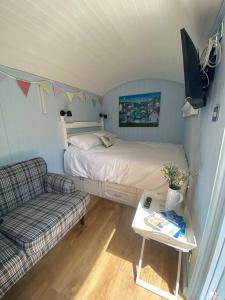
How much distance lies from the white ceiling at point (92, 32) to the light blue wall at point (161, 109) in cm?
70

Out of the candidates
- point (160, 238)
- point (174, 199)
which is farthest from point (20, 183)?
point (174, 199)

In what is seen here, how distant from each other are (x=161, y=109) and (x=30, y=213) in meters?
3.04

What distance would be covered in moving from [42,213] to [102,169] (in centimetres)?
96

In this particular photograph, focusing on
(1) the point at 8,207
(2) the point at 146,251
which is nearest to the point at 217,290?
(2) the point at 146,251

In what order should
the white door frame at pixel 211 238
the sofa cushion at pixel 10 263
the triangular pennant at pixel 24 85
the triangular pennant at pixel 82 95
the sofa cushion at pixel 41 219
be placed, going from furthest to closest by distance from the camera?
the triangular pennant at pixel 82 95 < the triangular pennant at pixel 24 85 < the sofa cushion at pixel 41 219 < the sofa cushion at pixel 10 263 < the white door frame at pixel 211 238

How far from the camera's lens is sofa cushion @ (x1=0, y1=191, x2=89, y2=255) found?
1.05m

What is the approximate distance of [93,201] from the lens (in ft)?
7.26

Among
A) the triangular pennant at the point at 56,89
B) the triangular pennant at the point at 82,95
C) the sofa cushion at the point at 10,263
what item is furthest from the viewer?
the triangular pennant at the point at 82,95

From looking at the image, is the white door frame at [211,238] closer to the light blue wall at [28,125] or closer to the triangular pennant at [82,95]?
the light blue wall at [28,125]

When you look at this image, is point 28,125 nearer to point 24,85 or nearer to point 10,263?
point 24,85

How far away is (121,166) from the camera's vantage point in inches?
75.4

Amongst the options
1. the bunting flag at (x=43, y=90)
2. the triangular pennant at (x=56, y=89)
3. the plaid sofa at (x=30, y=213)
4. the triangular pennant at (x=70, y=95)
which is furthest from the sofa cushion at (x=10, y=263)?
the triangular pennant at (x=70, y=95)

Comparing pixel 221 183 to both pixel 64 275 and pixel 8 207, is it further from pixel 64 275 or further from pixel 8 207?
pixel 8 207

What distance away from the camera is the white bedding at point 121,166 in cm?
174
